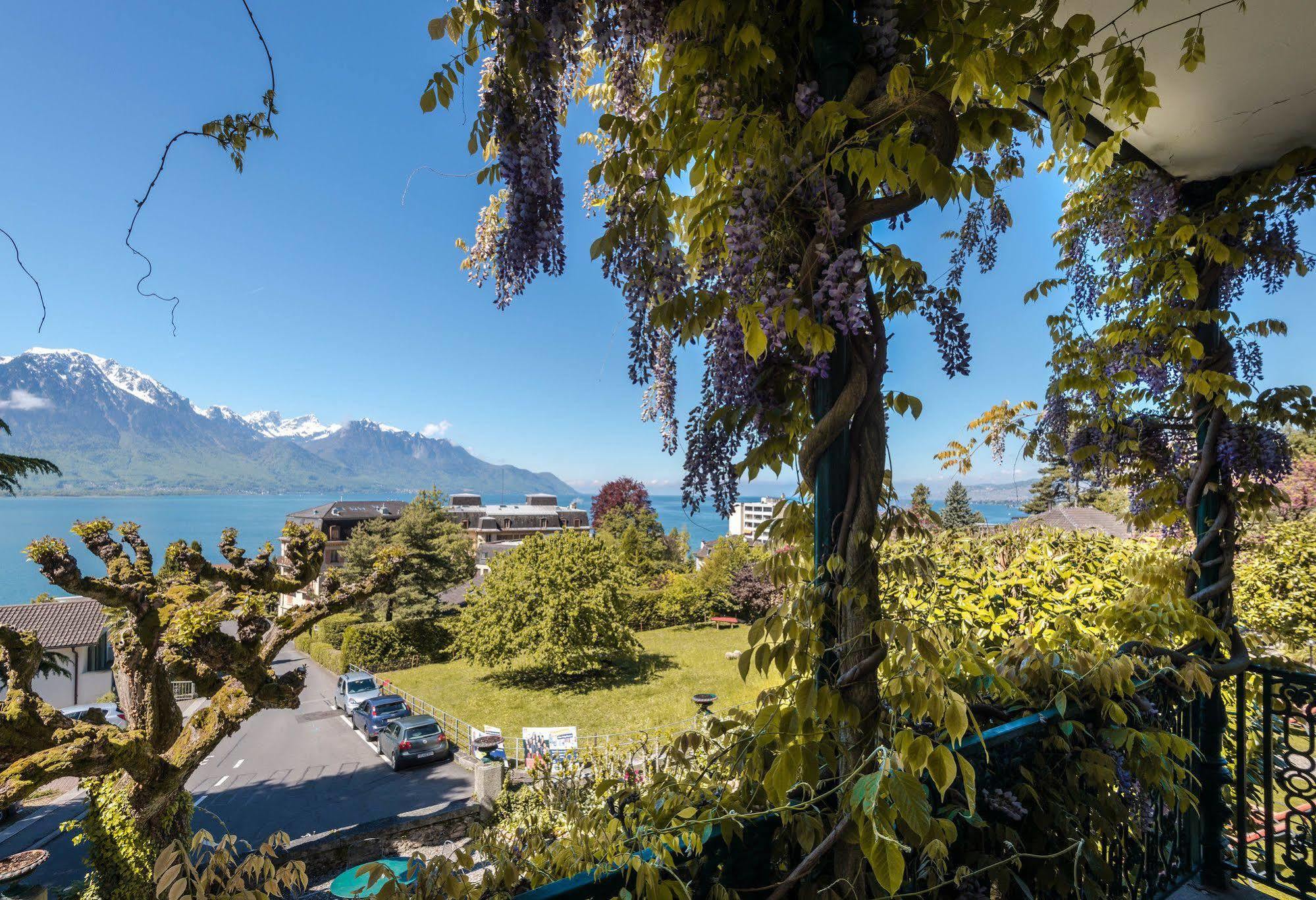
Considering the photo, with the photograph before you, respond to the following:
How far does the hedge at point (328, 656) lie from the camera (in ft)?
65.2

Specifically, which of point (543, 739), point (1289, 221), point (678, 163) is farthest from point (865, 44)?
point (543, 739)

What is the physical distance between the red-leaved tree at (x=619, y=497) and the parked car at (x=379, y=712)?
19.9 m

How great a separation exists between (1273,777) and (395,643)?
73.0 ft

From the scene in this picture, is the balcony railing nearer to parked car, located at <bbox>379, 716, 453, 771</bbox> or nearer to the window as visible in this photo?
parked car, located at <bbox>379, 716, 453, 771</bbox>

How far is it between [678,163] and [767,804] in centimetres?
118

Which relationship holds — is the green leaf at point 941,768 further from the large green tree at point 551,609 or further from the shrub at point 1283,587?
the large green tree at point 551,609

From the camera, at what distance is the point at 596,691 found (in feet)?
51.6

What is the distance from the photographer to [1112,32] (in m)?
1.58

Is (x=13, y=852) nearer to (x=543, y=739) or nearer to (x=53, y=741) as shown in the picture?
(x=53, y=741)

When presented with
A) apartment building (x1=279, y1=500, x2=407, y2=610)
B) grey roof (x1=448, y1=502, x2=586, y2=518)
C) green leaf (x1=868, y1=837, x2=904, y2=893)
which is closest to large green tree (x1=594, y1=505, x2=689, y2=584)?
apartment building (x1=279, y1=500, x2=407, y2=610)

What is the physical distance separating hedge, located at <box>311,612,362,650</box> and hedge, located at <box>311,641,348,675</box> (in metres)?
0.20

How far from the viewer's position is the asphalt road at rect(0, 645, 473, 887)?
910cm

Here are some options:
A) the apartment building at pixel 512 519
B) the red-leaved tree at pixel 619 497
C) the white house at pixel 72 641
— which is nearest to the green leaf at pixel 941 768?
the white house at pixel 72 641

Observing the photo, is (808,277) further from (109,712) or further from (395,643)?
(395,643)
